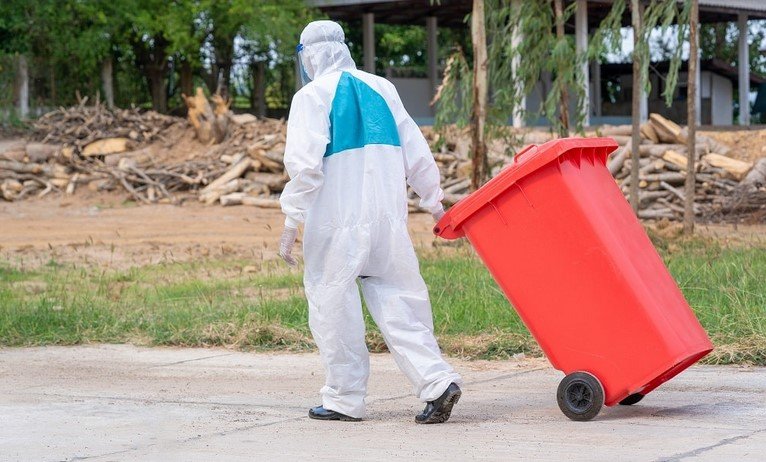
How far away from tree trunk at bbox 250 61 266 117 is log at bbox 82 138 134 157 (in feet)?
34.1

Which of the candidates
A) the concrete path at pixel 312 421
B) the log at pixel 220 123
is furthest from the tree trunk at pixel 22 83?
the concrete path at pixel 312 421

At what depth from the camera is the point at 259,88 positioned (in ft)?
116

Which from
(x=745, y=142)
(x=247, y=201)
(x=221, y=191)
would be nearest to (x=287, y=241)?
(x=247, y=201)

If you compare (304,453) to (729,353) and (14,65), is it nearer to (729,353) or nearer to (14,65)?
(729,353)

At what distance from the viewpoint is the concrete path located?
511cm

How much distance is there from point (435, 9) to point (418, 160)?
2725 centimetres

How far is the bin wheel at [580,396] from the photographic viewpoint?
5.52m

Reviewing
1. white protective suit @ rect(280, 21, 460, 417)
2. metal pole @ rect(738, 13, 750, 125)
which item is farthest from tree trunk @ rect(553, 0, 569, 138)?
metal pole @ rect(738, 13, 750, 125)

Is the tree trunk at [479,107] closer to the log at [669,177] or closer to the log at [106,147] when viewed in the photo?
the log at [669,177]

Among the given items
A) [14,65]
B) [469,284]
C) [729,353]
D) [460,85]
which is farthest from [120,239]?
[14,65]

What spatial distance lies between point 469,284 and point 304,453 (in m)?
4.76

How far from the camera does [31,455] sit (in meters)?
5.18

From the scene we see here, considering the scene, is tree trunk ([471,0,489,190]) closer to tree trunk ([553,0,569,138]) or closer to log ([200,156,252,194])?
tree trunk ([553,0,569,138])

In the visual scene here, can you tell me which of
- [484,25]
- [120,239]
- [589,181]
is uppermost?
[484,25]
